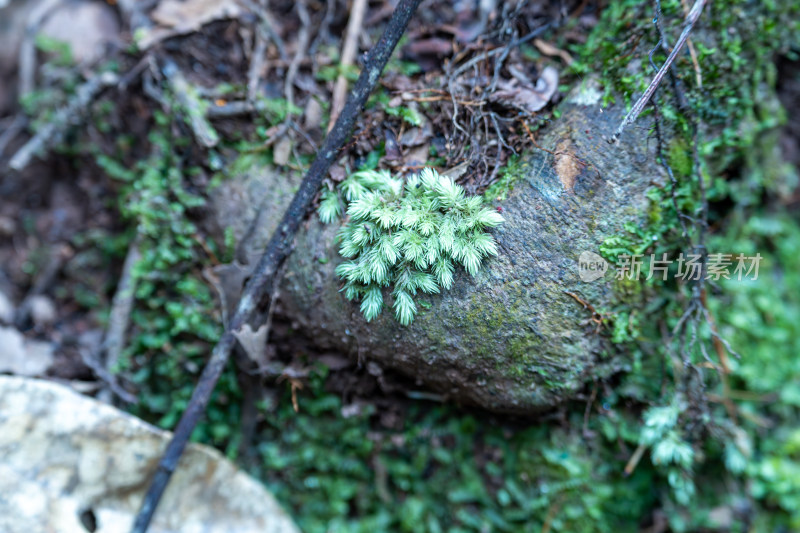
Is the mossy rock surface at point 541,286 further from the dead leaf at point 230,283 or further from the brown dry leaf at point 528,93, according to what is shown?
the dead leaf at point 230,283

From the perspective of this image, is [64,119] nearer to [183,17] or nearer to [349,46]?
[183,17]

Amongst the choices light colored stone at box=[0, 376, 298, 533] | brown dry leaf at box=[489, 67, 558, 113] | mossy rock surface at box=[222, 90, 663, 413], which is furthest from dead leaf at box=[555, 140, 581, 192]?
light colored stone at box=[0, 376, 298, 533]

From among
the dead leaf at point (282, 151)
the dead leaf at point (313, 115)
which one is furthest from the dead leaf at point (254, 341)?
the dead leaf at point (313, 115)

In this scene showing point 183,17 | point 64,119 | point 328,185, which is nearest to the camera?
point 328,185

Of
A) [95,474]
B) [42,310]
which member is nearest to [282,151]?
[95,474]

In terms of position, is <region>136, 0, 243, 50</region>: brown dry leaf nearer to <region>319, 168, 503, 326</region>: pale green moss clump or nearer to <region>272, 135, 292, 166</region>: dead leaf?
<region>272, 135, 292, 166</region>: dead leaf
